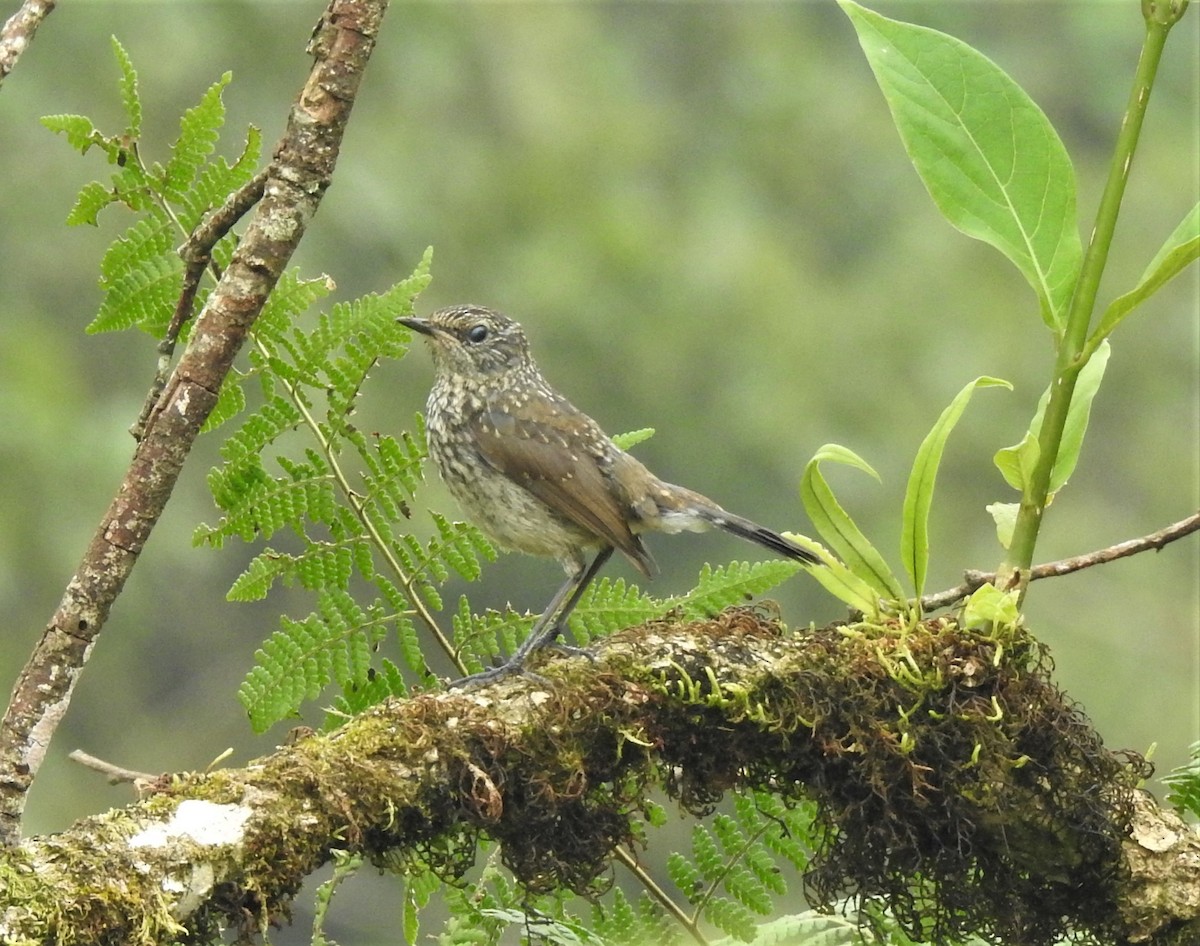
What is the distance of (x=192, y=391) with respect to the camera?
266cm

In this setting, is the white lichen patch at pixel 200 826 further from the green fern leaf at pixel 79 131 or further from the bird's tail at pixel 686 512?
the bird's tail at pixel 686 512

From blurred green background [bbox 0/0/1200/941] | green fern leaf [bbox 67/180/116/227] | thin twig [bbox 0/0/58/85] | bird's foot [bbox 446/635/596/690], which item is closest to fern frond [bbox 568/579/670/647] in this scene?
bird's foot [bbox 446/635/596/690]

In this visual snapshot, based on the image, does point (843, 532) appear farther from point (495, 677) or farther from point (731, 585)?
point (495, 677)

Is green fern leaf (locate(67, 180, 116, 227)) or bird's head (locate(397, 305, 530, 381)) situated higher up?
bird's head (locate(397, 305, 530, 381))

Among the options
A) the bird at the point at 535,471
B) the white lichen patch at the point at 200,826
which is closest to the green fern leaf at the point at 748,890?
the bird at the point at 535,471

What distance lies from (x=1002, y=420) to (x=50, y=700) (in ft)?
62.3

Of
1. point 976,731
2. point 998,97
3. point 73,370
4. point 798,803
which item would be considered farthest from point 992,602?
point 73,370

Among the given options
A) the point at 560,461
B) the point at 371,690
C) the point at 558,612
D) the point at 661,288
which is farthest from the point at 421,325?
the point at 661,288

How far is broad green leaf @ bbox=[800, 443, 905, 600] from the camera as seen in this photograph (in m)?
3.06

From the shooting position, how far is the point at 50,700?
8.24 ft

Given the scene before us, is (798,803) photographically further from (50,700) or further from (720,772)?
(50,700)

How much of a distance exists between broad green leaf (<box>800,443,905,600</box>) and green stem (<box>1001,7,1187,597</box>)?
23 centimetres

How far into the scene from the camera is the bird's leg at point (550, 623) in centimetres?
313

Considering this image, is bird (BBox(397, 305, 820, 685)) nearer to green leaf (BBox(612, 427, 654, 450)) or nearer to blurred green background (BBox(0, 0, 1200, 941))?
green leaf (BBox(612, 427, 654, 450))
